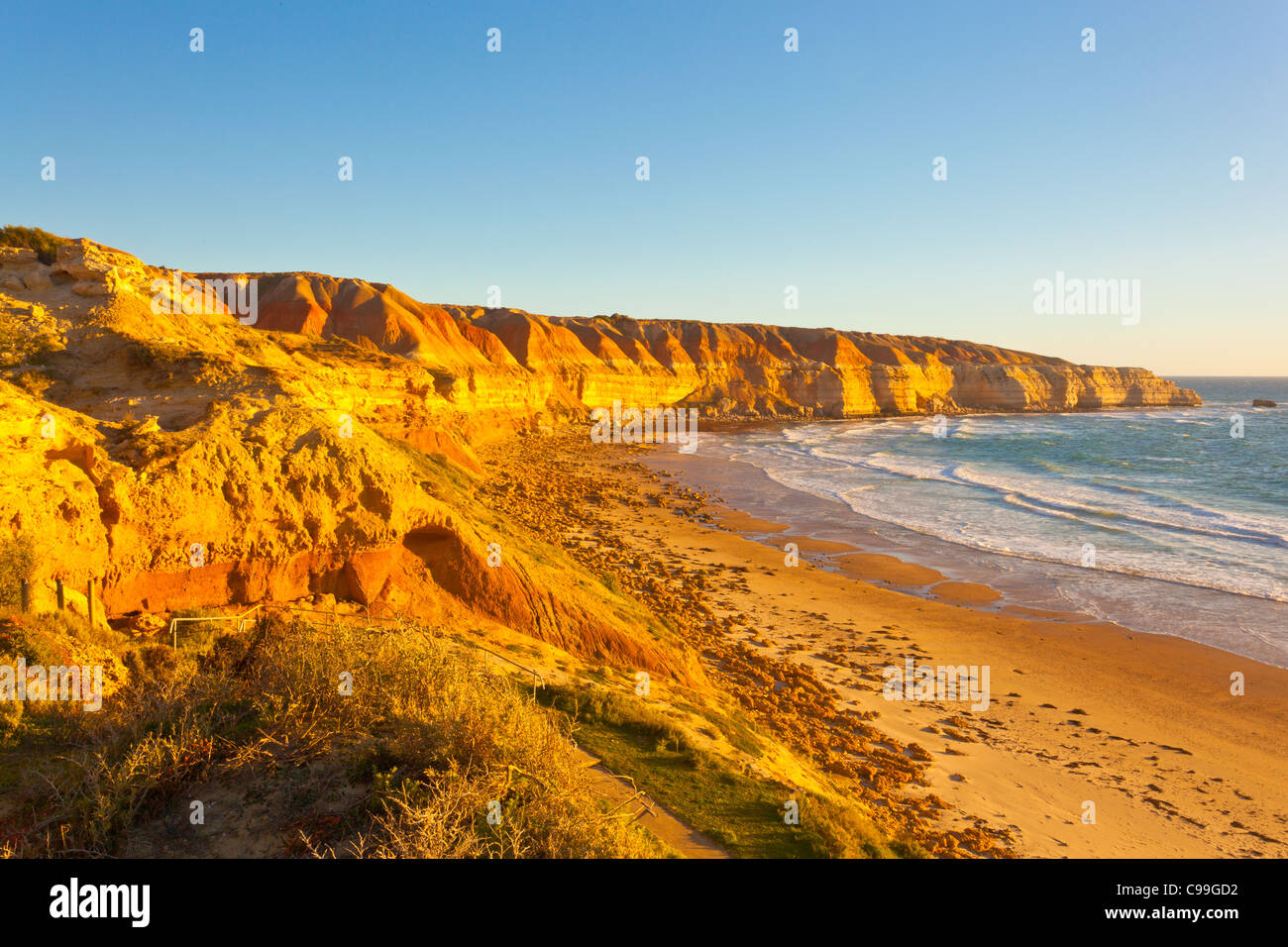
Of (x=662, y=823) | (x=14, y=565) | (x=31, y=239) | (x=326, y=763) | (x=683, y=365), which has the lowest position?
(x=662, y=823)

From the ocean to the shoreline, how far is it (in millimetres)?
2240

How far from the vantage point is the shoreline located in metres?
9.48

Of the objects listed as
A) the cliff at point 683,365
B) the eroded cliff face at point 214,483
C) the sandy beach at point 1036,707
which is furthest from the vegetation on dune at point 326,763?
→ the cliff at point 683,365

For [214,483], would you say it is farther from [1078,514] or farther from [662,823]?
[1078,514]

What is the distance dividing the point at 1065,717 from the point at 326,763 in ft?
43.1

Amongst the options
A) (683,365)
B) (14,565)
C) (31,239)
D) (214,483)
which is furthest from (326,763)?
(683,365)

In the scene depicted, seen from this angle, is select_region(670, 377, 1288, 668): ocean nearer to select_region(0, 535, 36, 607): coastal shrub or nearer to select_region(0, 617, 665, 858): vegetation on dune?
select_region(0, 617, 665, 858): vegetation on dune

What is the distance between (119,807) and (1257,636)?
2194 cm

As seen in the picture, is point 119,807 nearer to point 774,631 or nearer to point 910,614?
point 774,631

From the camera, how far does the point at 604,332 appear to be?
3989 inches

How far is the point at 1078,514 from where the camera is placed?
98.0ft

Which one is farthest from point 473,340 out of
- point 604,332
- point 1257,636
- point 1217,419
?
point 1217,419

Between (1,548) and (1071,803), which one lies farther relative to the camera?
(1071,803)

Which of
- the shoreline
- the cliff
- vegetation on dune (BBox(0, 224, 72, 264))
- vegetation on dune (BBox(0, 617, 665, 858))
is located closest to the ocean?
the shoreline
